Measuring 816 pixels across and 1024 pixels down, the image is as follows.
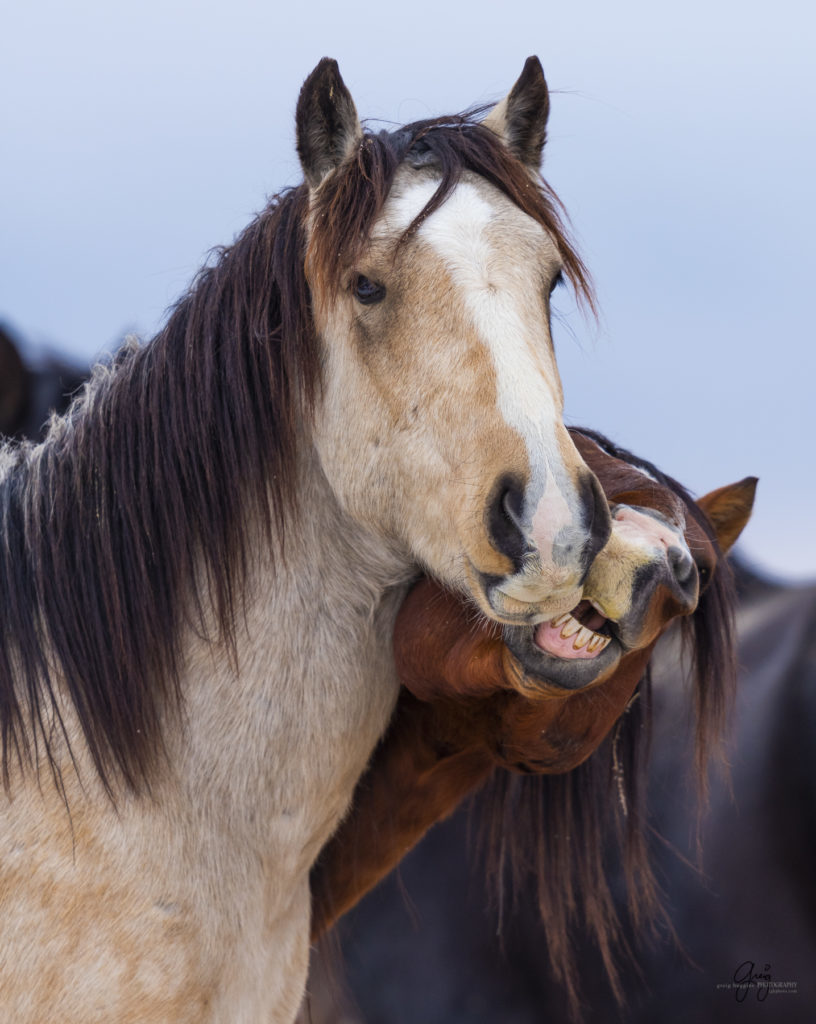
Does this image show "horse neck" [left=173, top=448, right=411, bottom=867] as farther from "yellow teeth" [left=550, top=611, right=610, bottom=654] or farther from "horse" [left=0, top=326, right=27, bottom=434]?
"horse" [left=0, top=326, right=27, bottom=434]

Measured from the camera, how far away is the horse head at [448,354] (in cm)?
155

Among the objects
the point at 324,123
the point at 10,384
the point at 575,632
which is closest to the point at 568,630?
the point at 575,632

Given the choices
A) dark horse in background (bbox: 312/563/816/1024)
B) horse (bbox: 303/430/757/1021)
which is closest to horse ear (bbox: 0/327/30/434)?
dark horse in background (bbox: 312/563/816/1024)

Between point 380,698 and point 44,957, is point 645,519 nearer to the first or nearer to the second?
point 380,698

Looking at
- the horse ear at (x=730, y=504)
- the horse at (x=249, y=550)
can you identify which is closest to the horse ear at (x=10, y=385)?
the horse at (x=249, y=550)

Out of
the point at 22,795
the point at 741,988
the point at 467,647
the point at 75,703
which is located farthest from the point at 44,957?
the point at 741,988

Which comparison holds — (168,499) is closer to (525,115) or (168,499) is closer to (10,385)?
(525,115)

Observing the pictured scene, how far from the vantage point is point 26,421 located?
155 inches

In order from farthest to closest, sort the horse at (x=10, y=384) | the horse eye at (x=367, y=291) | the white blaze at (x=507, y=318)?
the horse at (x=10, y=384) < the horse eye at (x=367, y=291) < the white blaze at (x=507, y=318)

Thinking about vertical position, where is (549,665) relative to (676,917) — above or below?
above

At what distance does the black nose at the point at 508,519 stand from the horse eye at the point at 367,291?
0.43 meters
